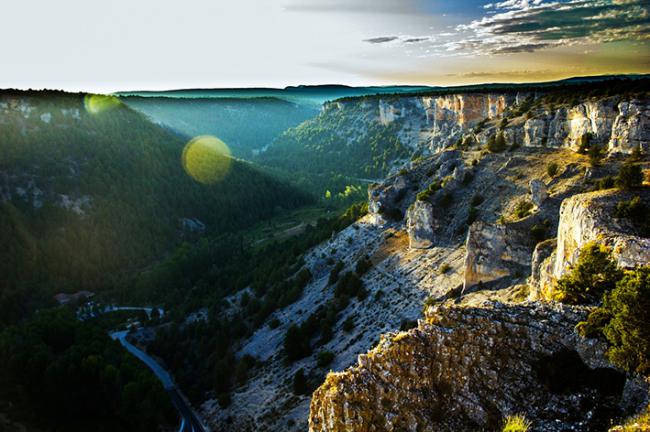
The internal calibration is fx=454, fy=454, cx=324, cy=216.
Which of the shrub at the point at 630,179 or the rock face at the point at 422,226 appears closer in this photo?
the shrub at the point at 630,179

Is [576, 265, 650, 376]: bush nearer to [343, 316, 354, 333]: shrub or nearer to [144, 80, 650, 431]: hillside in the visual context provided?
[144, 80, 650, 431]: hillside

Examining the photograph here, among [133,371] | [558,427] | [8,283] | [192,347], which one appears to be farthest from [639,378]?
[8,283]

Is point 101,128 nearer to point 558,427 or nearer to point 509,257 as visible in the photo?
point 509,257

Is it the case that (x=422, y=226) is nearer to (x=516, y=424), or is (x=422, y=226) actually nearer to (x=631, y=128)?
(x=631, y=128)

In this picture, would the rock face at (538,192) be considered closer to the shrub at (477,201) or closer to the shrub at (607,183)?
the shrub at (607,183)

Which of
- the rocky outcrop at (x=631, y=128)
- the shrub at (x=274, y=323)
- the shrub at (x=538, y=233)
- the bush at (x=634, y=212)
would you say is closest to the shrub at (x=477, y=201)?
the rocky outcrop at (x=631, y=128)
